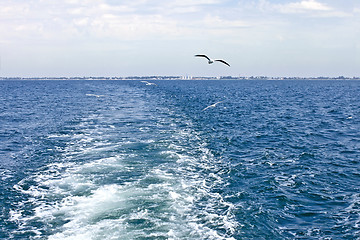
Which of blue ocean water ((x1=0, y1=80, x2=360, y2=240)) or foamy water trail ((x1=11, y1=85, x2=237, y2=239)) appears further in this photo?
blue ocean water ((x1=0, y1=80, x2=360, y2=240))

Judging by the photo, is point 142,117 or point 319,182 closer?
point 319,182

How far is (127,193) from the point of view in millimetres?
15977

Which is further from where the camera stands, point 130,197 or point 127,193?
point 127,193

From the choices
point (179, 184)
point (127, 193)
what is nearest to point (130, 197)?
point (127, 193)

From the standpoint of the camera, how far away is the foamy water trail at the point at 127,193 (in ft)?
41.3

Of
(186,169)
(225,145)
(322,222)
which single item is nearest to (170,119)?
(225,145)

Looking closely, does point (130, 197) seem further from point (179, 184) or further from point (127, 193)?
point (179, 184)

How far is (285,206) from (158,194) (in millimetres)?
6468

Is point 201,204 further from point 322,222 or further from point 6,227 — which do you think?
point 6,227

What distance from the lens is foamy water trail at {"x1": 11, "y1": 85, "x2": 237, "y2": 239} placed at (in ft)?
41.3

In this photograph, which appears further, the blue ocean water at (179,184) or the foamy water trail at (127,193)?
the blue ocean water at (179,184)

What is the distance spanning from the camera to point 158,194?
15.9 m

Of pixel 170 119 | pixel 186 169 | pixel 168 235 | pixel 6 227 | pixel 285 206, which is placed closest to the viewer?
pixel 168 235

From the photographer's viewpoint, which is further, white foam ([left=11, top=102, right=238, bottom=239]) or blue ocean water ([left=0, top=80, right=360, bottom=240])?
blue ocean water ([left=0, top=80, right=360, bottom=240])
